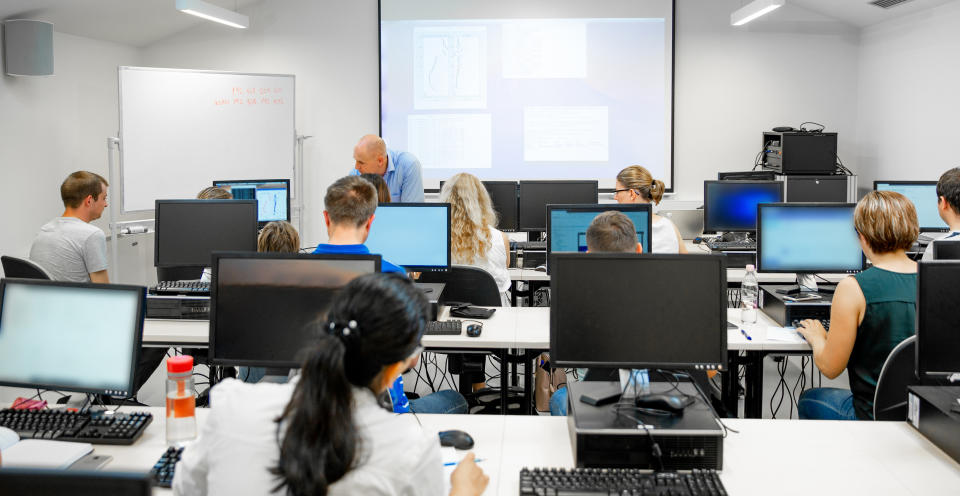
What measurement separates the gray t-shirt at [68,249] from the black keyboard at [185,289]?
753 millimetres

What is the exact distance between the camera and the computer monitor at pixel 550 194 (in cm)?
515

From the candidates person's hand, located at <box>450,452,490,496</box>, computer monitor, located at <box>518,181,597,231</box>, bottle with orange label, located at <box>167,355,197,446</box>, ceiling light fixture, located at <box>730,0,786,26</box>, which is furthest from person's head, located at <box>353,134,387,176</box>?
person's hand, located at <box>450,452,490,496</box>

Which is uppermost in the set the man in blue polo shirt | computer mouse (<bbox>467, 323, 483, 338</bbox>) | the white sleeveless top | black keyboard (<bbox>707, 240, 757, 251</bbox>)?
the man in blue polo shirt

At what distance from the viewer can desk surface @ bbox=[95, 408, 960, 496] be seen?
1.73 m

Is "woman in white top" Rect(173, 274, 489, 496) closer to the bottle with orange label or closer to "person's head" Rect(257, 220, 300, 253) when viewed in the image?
the bottle with orange label

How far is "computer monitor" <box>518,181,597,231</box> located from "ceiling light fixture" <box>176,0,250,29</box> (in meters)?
2.82

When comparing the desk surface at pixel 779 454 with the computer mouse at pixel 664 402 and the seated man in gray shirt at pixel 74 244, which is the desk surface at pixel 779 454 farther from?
the seated man in gray shirt at pixel 74 244

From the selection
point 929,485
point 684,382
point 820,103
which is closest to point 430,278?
point 684,382

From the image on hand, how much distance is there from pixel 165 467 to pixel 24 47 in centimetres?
423

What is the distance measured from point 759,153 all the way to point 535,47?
90.5 inches

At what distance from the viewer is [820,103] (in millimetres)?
6938

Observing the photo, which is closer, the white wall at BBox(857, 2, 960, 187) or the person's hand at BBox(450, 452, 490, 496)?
the person's hand at BBox(450, 452, 490, 496)

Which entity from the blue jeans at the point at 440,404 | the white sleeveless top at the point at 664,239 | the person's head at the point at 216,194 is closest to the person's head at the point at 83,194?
the person's head at the point at 216,194

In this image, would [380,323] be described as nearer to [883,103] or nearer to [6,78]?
[6,78]
